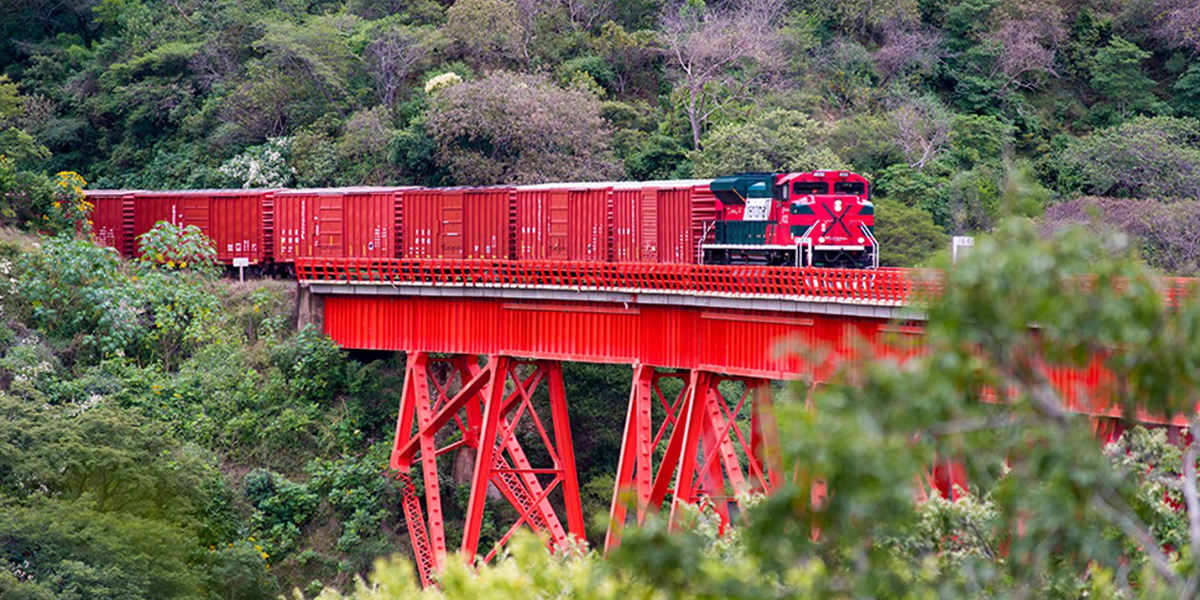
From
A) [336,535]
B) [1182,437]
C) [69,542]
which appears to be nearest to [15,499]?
[69,542]

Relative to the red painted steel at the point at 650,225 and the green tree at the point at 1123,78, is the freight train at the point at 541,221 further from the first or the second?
the green tree at the point at 1123,78

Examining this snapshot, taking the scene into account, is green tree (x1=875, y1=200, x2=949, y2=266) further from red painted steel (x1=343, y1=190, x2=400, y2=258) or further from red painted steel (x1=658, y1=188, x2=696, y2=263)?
red painted steel (x1=343, y1=190, x2=400, y2=258)

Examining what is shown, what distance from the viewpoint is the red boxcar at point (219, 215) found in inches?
1475

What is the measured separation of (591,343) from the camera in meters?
27.3

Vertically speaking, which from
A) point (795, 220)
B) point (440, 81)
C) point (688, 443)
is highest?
point (440, 81)

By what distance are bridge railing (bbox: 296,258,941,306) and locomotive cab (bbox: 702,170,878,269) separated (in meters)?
2.88

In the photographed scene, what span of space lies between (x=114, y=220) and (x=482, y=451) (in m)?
17.9

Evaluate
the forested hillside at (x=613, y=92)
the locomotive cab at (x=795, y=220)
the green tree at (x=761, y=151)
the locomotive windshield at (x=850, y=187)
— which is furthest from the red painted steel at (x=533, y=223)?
the forested hillside at (x=613, y=92)

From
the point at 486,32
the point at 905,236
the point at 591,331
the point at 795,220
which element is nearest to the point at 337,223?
the point at 591,331

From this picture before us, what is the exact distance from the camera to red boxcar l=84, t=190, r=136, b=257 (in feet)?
131

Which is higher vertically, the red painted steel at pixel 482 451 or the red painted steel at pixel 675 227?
the red painted steel at pixel 675 227

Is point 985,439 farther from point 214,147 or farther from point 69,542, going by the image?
point 214,147

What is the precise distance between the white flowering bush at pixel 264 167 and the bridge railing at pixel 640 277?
1629 centimetres

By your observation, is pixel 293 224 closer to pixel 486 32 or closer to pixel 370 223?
pixel 370 223
